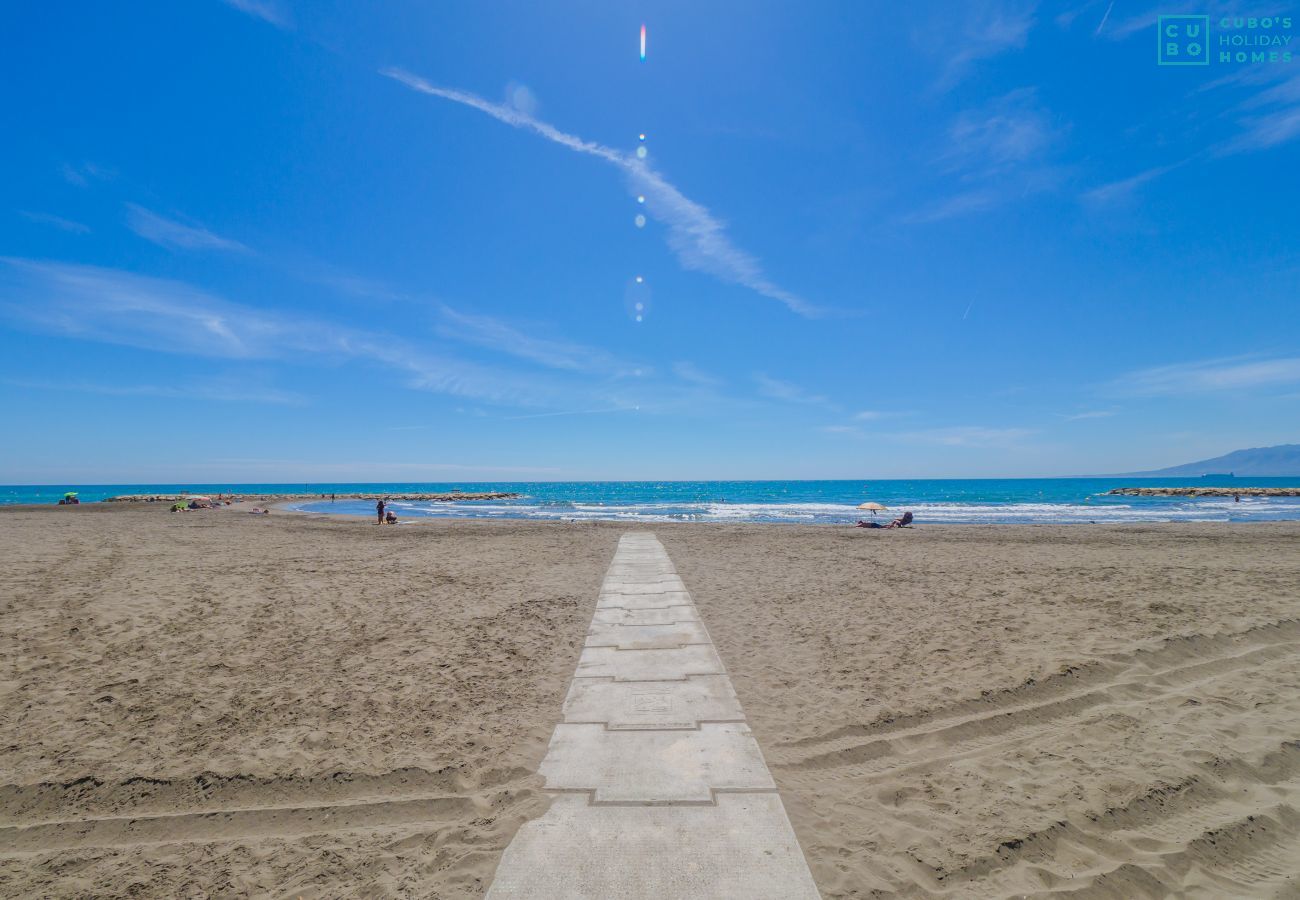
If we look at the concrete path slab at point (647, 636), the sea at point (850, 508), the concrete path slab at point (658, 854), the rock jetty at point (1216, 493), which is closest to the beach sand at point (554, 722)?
Result: the concrete path slab at point (658, 854)

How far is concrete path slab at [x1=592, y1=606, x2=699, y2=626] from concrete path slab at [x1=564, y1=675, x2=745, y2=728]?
93.8 inches

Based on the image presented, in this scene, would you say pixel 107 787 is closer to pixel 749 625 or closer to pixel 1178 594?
pixel 749 625

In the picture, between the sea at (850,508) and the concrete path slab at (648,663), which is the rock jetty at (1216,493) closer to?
the sea at (850,508)

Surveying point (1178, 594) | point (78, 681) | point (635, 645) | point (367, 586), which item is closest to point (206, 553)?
point (367, 586)

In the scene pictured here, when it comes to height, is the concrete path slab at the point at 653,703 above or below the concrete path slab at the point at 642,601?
below

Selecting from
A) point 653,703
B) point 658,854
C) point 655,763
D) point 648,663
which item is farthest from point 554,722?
point 658,854

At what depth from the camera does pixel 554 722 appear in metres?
5.40

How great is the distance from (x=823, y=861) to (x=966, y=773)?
1930 millimetres

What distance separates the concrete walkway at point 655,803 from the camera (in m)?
3.22

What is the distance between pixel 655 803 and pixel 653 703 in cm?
171

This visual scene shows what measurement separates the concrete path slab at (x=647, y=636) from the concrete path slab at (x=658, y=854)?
11.8 feet

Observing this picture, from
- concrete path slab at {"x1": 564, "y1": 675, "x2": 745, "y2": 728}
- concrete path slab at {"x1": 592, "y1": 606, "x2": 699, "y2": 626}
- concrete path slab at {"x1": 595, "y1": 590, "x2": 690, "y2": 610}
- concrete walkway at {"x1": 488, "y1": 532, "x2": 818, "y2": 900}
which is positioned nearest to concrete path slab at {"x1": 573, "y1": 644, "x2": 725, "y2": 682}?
concrete walkway at {"x1": 488, "y1": 532, "x2": 818, "y2": 900}

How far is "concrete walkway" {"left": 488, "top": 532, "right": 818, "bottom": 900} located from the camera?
10.6 feet

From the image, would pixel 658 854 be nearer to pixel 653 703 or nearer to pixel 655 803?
pixel 655 803
